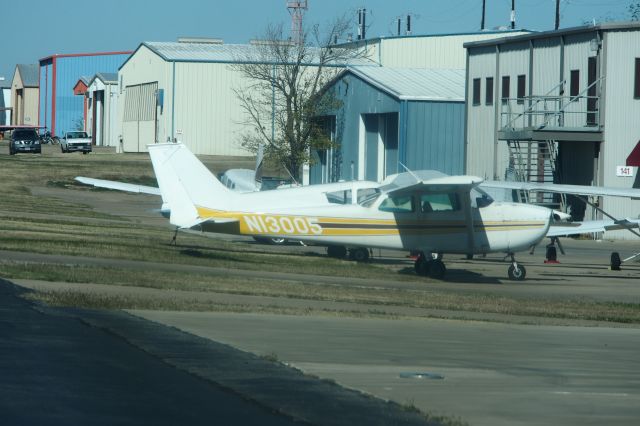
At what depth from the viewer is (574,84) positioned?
3909 centimetres

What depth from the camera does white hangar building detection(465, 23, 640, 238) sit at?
36.8m

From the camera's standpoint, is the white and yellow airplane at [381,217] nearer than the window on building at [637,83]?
Yes

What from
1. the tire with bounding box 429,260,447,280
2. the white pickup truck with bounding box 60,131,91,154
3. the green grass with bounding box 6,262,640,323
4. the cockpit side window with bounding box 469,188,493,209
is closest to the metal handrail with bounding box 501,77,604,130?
the cockpit side window with bounding box 469,188,493,209

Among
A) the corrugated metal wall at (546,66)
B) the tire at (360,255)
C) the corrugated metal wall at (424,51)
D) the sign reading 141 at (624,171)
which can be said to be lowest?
the tire at (360,255)

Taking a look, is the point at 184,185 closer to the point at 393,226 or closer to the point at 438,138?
the point at 393,226

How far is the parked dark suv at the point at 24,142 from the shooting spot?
81.5 m

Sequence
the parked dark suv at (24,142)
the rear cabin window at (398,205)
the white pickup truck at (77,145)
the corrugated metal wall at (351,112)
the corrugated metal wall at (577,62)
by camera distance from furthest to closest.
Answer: the white pickup truck at (77,145) < the parked dark suv at (24,142) < the corrugated metal wall at (351,112) < the corrugated metal wall at (577,62) < the rear cabin window at (398,205)

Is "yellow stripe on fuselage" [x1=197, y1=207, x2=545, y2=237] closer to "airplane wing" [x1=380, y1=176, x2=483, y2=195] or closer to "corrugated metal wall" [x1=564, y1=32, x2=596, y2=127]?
"airplane wing" [x1=380, y1=176, x2=483, y2=195]

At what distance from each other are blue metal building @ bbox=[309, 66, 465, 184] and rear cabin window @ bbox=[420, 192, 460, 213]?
23916 millimetres

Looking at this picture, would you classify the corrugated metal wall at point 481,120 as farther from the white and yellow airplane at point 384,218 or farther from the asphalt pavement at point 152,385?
the asphalt pavement at point 152,385

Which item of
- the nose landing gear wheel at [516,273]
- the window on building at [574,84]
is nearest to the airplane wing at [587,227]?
the nose landing gear wheel at [516,273]

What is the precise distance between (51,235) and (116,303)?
11.8m

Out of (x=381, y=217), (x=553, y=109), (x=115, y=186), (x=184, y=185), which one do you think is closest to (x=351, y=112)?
(x=553, y=109)

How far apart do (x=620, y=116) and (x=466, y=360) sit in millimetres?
28209
